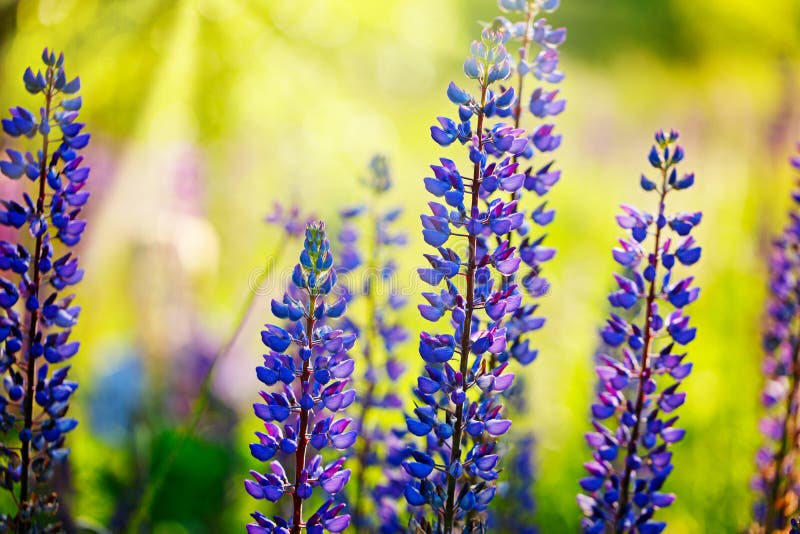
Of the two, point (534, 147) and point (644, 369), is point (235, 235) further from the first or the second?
point (644, 369)

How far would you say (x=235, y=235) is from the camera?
179 inches

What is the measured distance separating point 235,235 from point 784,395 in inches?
134

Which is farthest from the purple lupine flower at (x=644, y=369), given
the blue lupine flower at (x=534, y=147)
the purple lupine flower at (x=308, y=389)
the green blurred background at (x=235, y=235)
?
the green blurred background at (x=235, y=235)

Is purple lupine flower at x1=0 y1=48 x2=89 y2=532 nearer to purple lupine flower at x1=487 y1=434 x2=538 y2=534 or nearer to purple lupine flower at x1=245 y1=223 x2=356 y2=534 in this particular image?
purple lupine flower at x1=245 y1=223 x2=356 y2=534

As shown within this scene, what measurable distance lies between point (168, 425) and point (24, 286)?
1.58m

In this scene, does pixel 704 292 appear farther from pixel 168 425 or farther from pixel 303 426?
pixel 303 426

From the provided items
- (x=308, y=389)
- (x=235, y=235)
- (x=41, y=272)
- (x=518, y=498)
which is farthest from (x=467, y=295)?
(x=235, y=235)

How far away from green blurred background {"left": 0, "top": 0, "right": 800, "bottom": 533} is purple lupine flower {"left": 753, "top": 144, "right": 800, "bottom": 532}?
49 centimetres

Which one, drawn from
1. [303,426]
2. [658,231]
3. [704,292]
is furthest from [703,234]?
[303,426]

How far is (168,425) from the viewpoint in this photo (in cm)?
268

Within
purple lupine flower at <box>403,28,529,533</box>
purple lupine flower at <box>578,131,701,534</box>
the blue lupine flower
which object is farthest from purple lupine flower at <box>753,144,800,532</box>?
purple lupine flower at <box>403,28,529,533</box>

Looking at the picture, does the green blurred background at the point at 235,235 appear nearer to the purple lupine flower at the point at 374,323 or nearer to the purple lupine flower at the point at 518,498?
the purple lupine flower at the point at 374,323

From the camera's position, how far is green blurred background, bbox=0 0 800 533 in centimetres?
241

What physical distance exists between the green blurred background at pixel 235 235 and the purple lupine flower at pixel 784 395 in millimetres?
490
